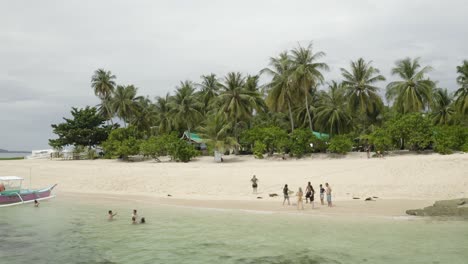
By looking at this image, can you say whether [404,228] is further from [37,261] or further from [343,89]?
[343,89]

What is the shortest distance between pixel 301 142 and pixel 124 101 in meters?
43.3

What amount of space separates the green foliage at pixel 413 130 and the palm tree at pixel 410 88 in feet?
37.2

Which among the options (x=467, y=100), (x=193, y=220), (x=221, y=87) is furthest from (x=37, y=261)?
(x=467, y=100)

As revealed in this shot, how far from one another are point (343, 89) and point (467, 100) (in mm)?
15816

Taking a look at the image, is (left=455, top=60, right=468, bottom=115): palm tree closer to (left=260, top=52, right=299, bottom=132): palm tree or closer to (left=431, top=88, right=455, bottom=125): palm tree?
(left=431, top=88, right=455, bottom=125): palm tree

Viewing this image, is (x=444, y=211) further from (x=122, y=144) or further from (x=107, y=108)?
(x=107, y=108)

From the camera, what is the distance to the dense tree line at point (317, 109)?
4472 cm

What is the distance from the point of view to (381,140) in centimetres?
4353

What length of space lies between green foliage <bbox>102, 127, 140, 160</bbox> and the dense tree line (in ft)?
29.4

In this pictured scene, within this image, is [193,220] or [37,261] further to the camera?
[193,220]

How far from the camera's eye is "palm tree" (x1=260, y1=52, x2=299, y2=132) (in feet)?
180

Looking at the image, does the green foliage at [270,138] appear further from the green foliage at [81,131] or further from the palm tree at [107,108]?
the palm tree at [107,108]

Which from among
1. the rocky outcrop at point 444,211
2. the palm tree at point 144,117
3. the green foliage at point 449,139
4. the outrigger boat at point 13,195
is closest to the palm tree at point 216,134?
the outrigger boat at point 13,195

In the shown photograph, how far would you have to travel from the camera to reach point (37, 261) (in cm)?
1596
